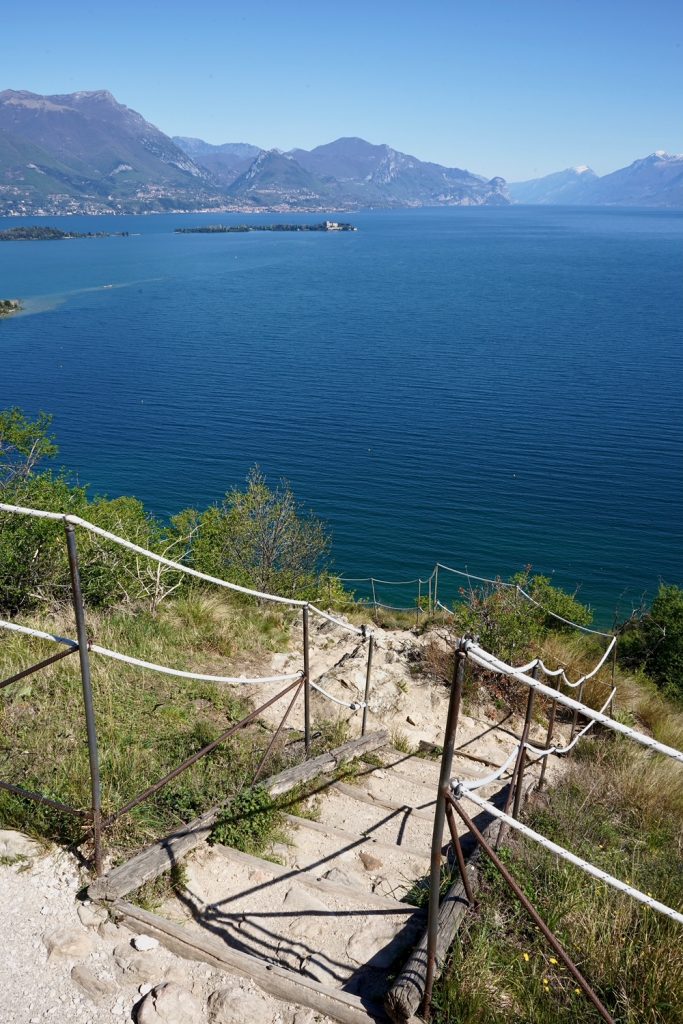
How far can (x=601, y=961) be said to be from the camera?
4.43m

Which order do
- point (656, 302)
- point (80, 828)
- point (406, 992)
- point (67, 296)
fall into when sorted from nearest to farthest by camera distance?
point (406, 992)
point (80, 828)
point (656, 302)
point (67, 296)

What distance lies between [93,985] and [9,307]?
9898 cm

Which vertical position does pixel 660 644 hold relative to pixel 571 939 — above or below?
below

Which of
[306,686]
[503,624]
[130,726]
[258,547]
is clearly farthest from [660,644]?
[130,726]

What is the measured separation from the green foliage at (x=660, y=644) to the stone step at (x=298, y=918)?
15.9 metres

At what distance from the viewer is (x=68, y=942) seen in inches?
183

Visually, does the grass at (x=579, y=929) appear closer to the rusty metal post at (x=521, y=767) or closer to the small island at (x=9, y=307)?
the rusty metal post at (x=521, y=767)

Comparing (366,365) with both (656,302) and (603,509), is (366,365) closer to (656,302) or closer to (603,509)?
(603,509)

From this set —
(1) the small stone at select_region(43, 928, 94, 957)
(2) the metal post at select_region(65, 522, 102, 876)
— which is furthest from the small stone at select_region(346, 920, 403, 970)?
(2) the metal post at select_region(65, 522, 102, 876)

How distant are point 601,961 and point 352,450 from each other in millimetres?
41438

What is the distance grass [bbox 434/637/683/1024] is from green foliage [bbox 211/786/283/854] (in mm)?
1835

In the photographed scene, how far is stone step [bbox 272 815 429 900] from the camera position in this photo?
5.69m

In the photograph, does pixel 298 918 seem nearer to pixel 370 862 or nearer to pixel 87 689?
pixel 370 862

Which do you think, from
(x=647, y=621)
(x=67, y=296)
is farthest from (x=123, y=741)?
(x=67, y=296)
